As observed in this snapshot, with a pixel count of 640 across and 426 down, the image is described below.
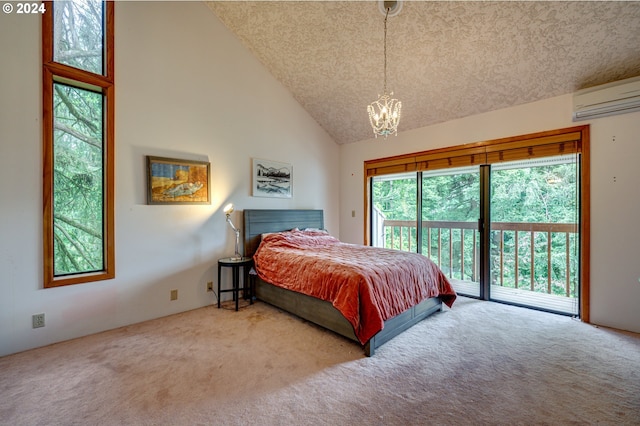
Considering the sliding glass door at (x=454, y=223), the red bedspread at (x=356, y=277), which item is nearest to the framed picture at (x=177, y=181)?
the red bedspread at (x=356, y=277)

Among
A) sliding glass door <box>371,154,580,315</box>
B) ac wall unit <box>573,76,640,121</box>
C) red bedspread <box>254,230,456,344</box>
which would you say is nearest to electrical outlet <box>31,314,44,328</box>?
red bedspread <box>254,230,456,344</box>

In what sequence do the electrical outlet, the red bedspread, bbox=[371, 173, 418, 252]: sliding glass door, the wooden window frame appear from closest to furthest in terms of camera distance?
the red bedspread, the electrical outlet, the wooden window frame, bbox=[371, 173, 418, 252]: sliding glass door

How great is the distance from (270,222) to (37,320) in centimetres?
260

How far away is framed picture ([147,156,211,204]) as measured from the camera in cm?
313

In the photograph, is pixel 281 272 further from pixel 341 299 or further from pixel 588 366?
pixel 588 366

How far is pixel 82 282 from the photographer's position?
8.84ft

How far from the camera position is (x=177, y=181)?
332cm

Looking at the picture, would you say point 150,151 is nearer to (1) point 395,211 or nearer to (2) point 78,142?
(2) point 78,142

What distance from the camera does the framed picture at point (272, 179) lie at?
4.11m

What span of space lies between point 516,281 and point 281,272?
3.15m

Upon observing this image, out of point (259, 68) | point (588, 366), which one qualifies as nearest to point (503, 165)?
point (588, 366)

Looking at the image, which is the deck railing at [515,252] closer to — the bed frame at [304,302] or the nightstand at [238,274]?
the bed frame at [304,302]

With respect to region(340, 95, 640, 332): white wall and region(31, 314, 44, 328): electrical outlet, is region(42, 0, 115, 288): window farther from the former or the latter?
region(340, 95, 640, 332): white wall

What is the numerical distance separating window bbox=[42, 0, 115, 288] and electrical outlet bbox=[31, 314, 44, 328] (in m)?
0.27
